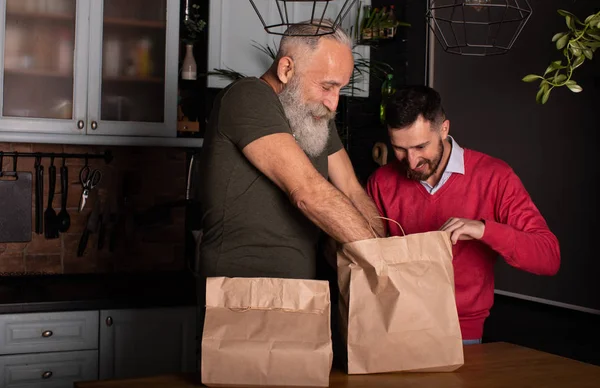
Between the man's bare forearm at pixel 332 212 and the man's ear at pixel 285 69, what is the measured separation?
38cm

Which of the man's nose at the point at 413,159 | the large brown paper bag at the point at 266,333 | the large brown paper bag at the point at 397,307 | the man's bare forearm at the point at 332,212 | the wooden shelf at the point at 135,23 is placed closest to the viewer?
the large brown paper bag at the point at 266,333

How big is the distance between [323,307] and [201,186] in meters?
0.59

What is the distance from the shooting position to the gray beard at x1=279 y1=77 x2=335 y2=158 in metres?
2.00

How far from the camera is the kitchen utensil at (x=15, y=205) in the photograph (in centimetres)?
340

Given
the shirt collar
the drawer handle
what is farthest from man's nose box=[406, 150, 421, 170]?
the drawer handle

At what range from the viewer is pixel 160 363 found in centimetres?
310

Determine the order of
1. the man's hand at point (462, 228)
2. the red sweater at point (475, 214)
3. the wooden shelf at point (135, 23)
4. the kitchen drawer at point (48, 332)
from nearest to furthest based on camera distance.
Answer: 1. the man's hand at point (462, 228)
2. the red sweater at point (475, 214)
3. the kitchen drawer at point (48, 332)
4. the wooden shelf at point (135, 23)

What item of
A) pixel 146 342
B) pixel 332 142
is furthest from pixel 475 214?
pixel 146 342

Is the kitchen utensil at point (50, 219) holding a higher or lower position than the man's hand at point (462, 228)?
lower

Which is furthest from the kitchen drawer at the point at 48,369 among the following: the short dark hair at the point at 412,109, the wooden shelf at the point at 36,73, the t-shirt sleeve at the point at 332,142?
the short dark hair at the point at 412,109

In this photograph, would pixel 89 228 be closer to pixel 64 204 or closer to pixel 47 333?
pixel 64 204

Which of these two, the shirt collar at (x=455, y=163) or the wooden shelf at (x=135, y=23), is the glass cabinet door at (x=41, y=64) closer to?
the wooden shelf at (x=135, y=23)

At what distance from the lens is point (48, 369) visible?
9.64 ft

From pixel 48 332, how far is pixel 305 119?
152 cm
